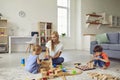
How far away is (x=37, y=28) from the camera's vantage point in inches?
295

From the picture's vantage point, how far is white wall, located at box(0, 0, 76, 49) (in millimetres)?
6949

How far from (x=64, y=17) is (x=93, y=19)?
1620 millimetres

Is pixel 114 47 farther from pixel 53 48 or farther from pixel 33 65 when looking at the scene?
pixel 33 65

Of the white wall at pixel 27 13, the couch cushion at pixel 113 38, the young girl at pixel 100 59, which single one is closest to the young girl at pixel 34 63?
the young girl at pixel 100 59

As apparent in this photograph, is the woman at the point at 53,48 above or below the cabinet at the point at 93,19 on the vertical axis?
below

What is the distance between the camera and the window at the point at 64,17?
27.6 feet

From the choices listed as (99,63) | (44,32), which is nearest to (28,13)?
(44,32)

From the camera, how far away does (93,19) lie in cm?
874

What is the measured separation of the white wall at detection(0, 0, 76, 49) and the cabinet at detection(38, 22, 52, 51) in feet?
0.94

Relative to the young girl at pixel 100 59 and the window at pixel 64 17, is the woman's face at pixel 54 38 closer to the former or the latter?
the young girl at pixel 100 59

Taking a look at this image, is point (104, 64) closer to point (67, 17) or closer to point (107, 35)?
point (107, 35)

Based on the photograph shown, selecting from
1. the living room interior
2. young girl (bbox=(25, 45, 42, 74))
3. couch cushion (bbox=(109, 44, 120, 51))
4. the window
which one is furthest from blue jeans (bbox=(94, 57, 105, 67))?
the window

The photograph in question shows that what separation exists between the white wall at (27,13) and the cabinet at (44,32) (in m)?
0.29

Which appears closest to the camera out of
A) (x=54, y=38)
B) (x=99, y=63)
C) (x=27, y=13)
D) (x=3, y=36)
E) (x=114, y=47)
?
(x=54, y=38)
